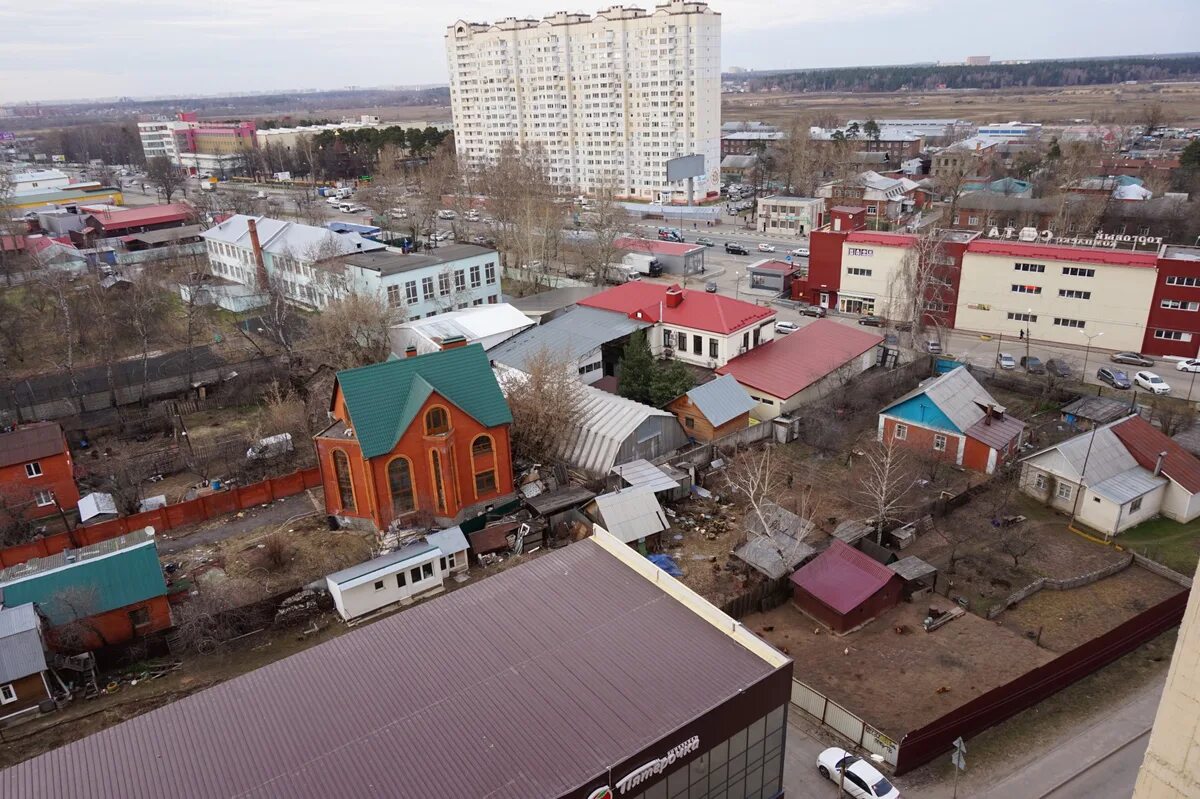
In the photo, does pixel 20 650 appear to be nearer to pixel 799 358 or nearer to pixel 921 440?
pixel 921 440

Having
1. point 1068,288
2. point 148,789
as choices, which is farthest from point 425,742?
point 1068,288

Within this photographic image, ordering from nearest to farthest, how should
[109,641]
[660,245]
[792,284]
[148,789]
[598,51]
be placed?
[148,789], [109,641], [792,284], [660,245], [598,51]

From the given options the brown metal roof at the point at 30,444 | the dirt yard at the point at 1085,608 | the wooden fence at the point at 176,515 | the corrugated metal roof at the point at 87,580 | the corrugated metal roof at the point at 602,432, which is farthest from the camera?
the corrugated metal roof at the point at 602,432

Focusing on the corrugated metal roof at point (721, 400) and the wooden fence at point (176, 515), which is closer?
the wooden fence at point (176, 515)

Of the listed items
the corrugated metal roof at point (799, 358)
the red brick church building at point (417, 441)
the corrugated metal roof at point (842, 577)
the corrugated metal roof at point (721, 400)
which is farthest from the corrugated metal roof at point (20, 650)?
the corrugated metal roof at point (799, 358)

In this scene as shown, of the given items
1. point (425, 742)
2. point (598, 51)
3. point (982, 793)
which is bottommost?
point (982, 793)

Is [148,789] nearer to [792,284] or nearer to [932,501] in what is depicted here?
[932,501]

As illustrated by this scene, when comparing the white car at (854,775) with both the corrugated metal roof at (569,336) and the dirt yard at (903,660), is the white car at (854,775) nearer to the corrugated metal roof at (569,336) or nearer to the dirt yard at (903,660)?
the dirt yard at (903,660)
